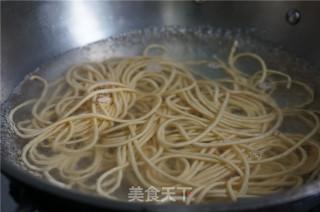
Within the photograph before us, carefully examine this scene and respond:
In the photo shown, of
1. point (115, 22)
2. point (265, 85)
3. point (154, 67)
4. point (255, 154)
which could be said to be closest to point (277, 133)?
point (255, 154)

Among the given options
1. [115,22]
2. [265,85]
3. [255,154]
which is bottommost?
[255,154]

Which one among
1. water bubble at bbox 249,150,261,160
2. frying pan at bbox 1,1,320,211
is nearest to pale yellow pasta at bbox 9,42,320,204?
water bubble at bbox 249,150,261,160

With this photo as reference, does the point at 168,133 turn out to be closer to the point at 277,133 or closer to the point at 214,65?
the point at 277,133

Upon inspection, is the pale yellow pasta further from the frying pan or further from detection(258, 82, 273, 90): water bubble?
the frying pan

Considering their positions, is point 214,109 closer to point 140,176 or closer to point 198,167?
point 198,167

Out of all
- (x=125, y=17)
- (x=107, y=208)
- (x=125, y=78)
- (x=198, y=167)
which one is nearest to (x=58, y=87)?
(x=125, y=78)

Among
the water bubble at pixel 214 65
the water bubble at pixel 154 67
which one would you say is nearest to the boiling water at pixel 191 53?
the water bubble at pixel 214 65
